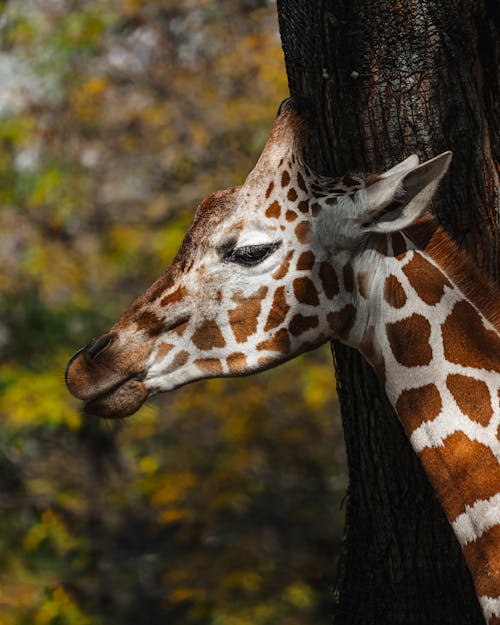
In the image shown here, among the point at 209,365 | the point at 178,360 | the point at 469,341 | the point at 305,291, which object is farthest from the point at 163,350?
the point at 469,341

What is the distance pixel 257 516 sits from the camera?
6.55 meters

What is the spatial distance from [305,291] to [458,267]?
50cm

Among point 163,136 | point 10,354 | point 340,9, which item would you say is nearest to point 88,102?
point 163,136

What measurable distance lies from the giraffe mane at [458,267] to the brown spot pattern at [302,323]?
1.37 ft

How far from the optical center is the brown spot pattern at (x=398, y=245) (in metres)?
2.69

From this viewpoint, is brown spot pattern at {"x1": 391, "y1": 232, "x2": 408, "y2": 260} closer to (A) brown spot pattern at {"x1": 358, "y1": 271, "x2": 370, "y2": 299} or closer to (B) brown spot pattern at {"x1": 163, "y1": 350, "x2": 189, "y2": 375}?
(A) brown spot pattern at {"x1": 358, "y1": 271, "x2": 370, "y2": 299}

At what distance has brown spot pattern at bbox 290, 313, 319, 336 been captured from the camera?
2783 mm

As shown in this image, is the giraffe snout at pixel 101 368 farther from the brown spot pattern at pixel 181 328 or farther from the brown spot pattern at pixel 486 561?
the brown spot pattern at pixel 486 561

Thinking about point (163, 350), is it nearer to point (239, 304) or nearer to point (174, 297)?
point (174, 297)

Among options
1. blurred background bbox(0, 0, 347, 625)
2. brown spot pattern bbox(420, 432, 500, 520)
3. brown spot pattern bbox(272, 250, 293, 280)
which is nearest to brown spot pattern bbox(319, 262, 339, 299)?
brown spot pattern bbox(272, 250, 293, 280)

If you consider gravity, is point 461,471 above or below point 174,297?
below

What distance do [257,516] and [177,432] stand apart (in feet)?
6.76

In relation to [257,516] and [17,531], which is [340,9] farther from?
[17,531]

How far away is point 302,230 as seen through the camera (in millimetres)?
2797
